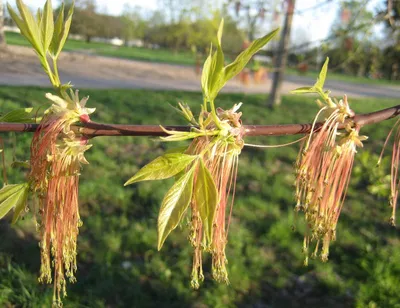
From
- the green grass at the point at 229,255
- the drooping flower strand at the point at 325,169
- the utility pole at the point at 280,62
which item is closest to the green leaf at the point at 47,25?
the drooping flower strand at the point at 325,169

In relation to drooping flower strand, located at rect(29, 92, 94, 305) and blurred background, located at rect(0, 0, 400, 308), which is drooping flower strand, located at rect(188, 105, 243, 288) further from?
blurred background, located at rect(0, 0, 400, 308)

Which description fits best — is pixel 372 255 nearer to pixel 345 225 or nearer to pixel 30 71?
pixel 345 225

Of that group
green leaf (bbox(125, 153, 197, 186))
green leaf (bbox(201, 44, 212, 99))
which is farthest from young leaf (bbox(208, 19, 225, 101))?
green leaf (bbox(125, 153, 197, 186))

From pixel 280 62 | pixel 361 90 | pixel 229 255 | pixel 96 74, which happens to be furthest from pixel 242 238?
pixel 361 90

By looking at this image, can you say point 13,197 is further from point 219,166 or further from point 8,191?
point 219,166

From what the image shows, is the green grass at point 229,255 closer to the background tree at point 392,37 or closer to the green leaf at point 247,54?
the background tree at point 392,37

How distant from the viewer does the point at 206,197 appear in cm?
62

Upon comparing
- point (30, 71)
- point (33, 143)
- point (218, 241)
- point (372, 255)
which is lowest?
point (372, 255)

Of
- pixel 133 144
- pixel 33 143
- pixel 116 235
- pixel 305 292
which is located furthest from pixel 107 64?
pixel 33 143

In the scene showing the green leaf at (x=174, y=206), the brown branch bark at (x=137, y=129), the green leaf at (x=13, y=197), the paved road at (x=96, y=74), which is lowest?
the paved road at (x=96, y=74)

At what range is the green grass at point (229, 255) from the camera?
2549 mm

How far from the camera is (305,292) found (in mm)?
2693

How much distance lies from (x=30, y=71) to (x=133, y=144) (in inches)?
81.2

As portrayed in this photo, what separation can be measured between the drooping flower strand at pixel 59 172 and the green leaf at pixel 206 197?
0.22m
